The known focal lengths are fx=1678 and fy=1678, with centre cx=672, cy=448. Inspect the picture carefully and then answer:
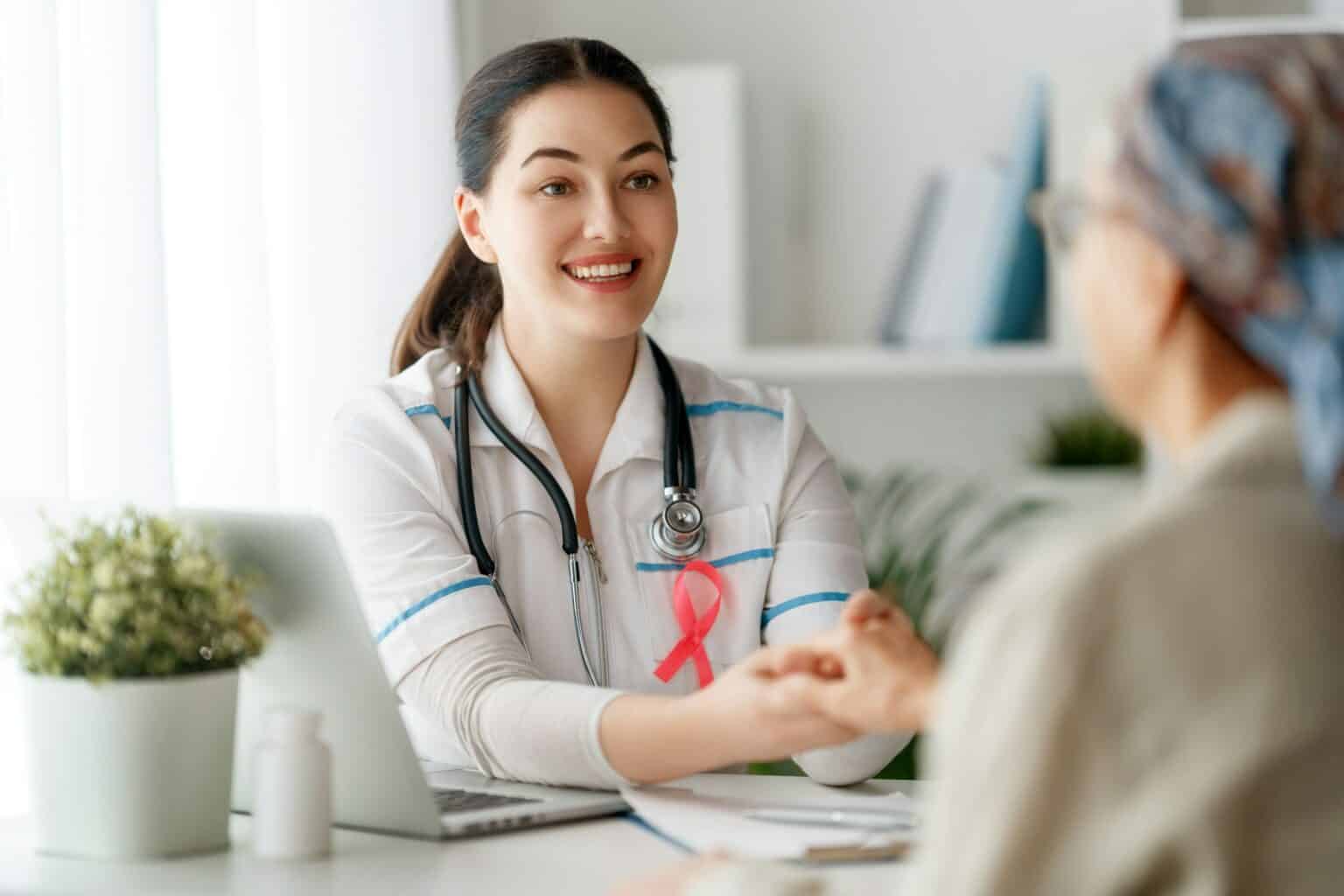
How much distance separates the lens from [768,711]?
1440 millimetres

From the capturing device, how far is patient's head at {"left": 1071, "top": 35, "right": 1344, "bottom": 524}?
829mm

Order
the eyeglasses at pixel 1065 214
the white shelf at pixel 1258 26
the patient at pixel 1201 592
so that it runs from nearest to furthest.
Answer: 1. the patient at pixel 1201 592
2. the eyeglasses at pixel 1065 214
3. the white shelf at pixel 1258 26

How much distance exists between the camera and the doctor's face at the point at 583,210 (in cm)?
196

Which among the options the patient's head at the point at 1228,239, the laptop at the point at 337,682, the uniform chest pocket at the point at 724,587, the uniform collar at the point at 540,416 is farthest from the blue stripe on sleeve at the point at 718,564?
the patient's head at the point at 1228,239

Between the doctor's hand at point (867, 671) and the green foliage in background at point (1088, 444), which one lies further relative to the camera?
the green foliage in background at point (1088, 444)

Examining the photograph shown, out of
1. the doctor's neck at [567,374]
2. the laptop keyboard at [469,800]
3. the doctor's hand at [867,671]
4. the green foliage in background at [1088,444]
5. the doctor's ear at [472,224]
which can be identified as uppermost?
the doctor's ear at [472,224]

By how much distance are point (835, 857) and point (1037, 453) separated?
2218 millimetres

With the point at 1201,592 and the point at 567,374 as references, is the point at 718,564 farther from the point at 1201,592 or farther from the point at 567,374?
the point at 1201,592

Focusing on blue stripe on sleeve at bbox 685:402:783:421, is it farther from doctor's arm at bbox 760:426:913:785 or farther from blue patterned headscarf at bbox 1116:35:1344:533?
blue patterned headscarf at bbox 1116:35:1344:533

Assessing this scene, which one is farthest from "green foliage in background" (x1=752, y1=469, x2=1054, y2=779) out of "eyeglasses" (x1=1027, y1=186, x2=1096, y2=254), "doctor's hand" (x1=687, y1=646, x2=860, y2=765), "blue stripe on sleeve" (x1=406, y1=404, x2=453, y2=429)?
"eyeglasses" (x1=1027, y1=186, x2=1096, y2=254)

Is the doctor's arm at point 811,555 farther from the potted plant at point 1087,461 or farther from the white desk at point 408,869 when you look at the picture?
the potted plant at point 1087,461

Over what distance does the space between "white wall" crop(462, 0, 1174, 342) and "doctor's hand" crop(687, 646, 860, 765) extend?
1995mm

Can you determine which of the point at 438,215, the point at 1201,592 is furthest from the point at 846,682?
the point at 438,215

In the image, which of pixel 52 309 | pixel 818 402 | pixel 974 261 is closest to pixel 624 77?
pixel 52 309
